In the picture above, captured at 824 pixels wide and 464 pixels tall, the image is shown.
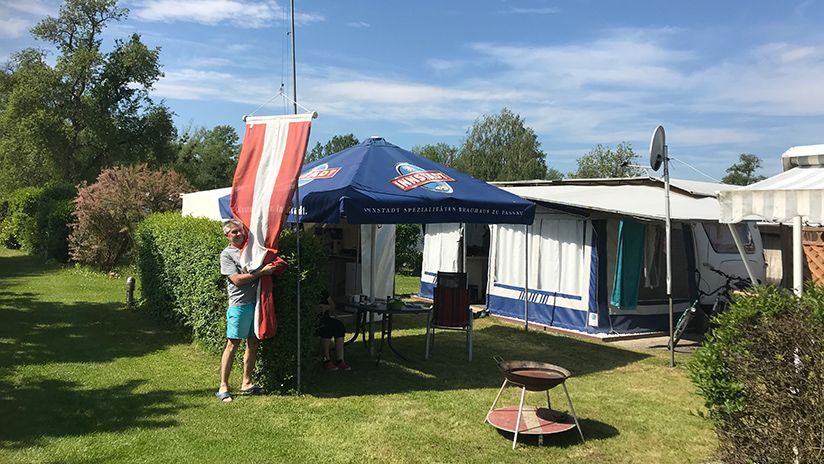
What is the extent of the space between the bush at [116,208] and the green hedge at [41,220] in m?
2.10

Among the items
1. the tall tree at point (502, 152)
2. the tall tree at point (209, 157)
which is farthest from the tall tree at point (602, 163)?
the tall tree at point (209, 157)

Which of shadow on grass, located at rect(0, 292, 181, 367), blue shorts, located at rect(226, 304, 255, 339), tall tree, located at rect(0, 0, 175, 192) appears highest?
tall tree, located at rect(0, 0, 175, 192)

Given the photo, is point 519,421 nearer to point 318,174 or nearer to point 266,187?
point 266,187

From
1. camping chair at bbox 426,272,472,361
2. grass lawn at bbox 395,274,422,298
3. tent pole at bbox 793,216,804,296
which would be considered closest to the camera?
tent pole at bbox 793,216,804,296

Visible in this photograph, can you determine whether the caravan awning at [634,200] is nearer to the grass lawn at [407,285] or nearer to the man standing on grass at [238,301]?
the grass lawn at [407,285]

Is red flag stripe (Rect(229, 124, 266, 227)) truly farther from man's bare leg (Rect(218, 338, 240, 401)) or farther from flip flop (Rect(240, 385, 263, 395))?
flip flop (Rect(240, 385, 263, 395))

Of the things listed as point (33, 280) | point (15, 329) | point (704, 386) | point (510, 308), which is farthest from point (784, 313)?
point (33, 280)

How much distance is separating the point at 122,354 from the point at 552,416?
494 centimetres

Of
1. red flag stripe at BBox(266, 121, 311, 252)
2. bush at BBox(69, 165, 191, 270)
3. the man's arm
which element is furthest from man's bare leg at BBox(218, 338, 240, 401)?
bush at BBox(69, 165, 191, 270)

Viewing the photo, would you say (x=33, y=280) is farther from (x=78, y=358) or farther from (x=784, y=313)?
(x=784, y=313)

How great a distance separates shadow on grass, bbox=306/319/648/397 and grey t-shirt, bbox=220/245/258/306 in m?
1.10

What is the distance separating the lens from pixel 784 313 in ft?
10.4

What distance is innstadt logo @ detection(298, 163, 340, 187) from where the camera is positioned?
248 inches

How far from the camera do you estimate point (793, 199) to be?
3951 millimetres
